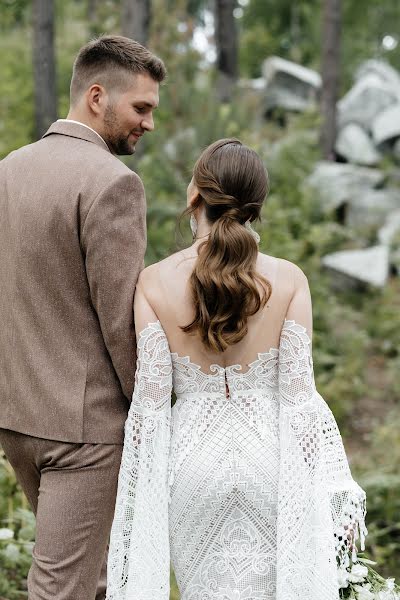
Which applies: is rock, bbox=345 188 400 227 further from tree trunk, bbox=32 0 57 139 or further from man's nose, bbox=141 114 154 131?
man's nose, bbox=141 114 154 131

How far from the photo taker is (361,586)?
291cm

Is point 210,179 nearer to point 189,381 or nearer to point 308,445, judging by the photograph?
point 189,381

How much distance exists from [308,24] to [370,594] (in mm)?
25770

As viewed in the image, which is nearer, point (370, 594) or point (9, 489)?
point (370, 594)

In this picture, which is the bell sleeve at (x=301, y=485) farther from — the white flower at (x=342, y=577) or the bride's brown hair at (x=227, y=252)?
the bride's brown hair at (x=227, y=252)

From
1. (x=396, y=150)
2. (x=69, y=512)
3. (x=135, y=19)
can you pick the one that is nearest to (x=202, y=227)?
(x=69, y=512)

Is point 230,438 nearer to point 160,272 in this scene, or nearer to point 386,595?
point 160,272

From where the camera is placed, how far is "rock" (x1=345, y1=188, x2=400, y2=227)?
1349 centimetres

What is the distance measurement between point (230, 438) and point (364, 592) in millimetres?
702

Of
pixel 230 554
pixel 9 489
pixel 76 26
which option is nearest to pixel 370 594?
pixel 230 554

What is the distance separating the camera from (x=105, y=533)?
9.81 ft

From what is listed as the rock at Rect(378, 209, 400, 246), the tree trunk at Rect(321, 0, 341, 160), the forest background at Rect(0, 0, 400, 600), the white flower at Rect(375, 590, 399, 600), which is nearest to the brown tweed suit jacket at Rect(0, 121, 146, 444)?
the forest background at Rect(0, 0, 400, 600)

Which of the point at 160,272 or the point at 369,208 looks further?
the point at 369,208

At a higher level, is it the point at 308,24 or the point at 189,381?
the point at 308,24
